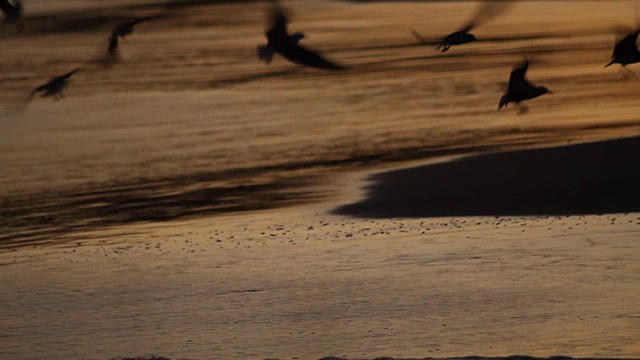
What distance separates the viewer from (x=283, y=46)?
8602 millimetres

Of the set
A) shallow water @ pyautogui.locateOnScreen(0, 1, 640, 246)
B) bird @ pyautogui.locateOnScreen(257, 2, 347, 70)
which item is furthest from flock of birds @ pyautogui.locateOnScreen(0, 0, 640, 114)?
shallow water @ pyautogui.locateOnScreen(0, 1, 640, 246)

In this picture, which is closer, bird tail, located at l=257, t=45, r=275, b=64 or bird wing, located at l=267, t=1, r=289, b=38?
bird tail, located at l=257, t=45, r=275, b=64

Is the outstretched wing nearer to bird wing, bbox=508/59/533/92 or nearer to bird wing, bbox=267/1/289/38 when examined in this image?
bird wing, bbox=508/59/533/92

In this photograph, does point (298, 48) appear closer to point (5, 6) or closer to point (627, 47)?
point (5, 6)

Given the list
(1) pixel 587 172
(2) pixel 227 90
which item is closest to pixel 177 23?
(2) pixel 227 90

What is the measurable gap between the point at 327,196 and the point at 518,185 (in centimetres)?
202

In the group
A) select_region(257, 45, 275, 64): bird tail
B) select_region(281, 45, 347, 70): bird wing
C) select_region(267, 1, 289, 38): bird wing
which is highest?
select_region(267, 1, 289, 38): bird wing

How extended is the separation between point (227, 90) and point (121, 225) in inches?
364

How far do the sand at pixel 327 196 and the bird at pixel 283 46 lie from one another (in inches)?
62.8

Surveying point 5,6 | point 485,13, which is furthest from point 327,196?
point 485,13

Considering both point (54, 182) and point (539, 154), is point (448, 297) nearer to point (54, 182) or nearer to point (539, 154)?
point (539, 154)

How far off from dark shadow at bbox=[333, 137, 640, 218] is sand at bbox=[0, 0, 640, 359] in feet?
0.16

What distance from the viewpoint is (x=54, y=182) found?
1554 cm

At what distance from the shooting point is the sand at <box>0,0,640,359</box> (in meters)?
8.10
